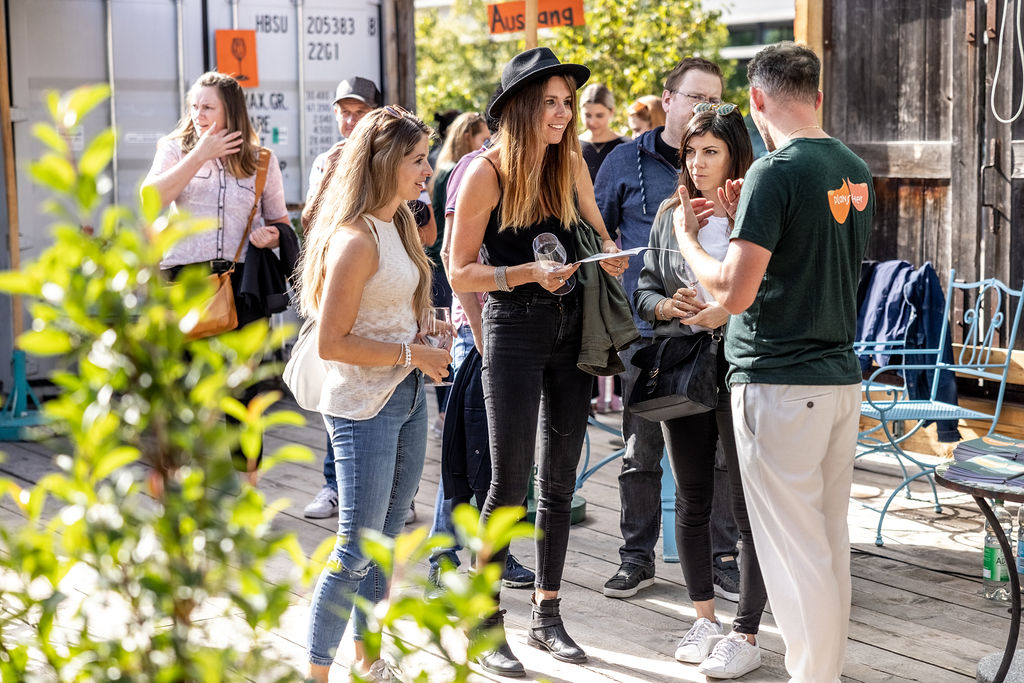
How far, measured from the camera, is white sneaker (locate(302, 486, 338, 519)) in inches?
194

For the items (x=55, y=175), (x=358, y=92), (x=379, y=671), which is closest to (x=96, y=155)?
(x=55, y=175)

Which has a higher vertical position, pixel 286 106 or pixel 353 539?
pixel 286 106

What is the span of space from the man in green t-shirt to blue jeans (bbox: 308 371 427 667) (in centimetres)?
82

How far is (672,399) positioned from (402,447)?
81 cm

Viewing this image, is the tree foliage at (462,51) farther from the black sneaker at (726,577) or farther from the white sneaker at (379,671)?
the white sneaker at (379,671)

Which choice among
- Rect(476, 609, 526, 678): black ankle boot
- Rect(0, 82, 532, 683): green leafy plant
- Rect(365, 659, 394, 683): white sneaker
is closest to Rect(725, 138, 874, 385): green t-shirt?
Rect(476, 609, 526, 678): black ankle boot

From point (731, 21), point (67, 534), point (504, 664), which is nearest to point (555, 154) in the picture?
point (504, 664)

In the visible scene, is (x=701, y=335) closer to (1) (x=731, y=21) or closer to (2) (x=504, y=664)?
(2) (x=504, y=664)

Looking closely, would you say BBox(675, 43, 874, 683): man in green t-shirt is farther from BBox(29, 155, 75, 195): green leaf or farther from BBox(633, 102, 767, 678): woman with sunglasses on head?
BBox(29, 155, 75, 195): green leaf

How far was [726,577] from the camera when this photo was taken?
405cm

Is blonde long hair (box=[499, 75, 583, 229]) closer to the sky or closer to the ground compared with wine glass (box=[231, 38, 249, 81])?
closer to the ground

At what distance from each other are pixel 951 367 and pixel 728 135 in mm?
2107

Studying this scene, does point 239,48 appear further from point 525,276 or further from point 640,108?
point 525,276

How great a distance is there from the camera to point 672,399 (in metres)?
3.30
